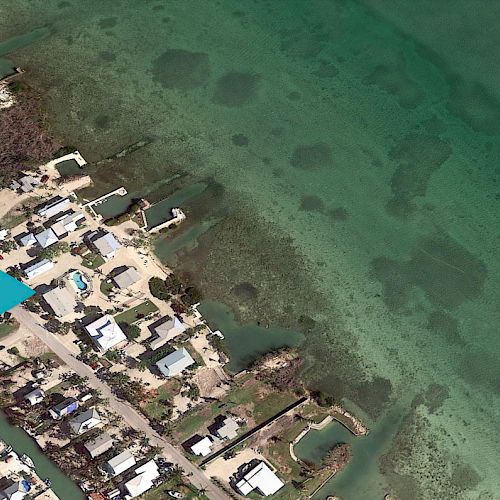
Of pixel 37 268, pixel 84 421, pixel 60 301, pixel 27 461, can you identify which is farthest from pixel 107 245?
pixel 27 461

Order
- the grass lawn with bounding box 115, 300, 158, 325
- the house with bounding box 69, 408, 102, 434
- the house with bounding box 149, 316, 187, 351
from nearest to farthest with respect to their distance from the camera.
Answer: the house with bounding box 69, 408, 102, 434, the house with bounding box 149, 316, 187, 351, the grass lawn with bounding box 115, 300, 158, 325

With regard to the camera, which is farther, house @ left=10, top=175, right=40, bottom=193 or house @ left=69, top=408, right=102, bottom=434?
house @ left=10, top=175, right=40, bottom=193

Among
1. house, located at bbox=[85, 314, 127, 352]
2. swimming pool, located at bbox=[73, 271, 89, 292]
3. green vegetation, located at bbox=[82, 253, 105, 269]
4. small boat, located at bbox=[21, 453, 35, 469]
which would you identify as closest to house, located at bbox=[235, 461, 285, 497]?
house, located at bbox=[85, 314, 127, 352]

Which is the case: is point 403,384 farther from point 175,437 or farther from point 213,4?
point 213,4

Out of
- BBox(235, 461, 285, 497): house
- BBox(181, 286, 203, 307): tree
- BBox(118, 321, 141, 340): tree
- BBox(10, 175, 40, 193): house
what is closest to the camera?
BBox(235, 461, 285, 497): house

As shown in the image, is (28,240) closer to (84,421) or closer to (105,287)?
(105,287)

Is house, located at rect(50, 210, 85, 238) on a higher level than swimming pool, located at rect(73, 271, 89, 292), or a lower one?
higher

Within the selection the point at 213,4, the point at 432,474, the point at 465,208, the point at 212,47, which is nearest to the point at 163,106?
the point at 212,47

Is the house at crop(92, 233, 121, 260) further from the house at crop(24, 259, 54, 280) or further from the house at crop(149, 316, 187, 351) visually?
the house at crop(149, 316, 187, 351)
